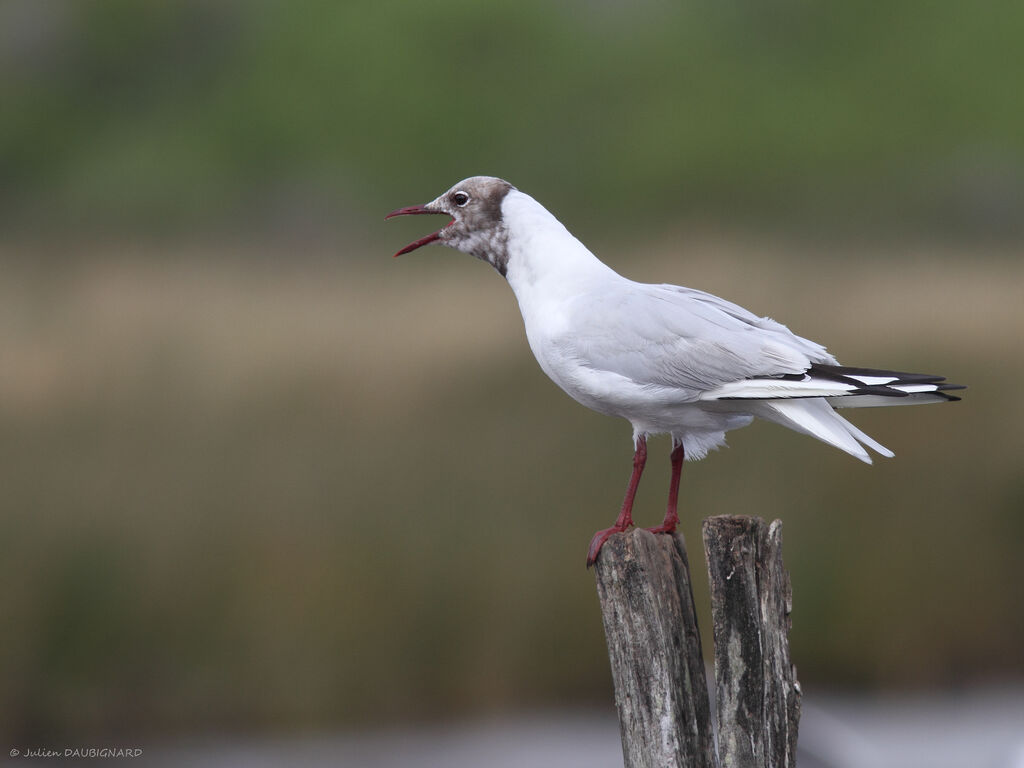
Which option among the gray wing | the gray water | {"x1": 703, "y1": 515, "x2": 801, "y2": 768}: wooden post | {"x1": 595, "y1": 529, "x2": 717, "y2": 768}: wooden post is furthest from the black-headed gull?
the gray water

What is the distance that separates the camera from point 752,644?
268cm

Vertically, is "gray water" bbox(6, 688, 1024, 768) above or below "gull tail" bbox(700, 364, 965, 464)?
below

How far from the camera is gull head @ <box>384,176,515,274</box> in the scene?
3.38 meters

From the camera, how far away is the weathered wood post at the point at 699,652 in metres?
2.68

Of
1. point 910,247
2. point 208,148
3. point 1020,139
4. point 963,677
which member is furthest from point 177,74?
point 963,677

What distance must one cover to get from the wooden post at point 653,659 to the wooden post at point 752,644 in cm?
9

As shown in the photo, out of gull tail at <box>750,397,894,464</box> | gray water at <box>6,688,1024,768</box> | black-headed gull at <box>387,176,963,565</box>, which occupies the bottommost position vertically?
gray water at <box>6,688,1024,768</box>

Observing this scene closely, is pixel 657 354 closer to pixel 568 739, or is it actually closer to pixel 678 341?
pixel 678 341

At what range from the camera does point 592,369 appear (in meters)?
3.01

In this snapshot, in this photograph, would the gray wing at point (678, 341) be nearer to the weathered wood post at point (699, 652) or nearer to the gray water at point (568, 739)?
the weathered wood post at point (699, 652)

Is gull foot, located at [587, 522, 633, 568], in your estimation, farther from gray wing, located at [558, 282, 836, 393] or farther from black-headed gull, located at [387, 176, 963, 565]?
gray wing, located at [558, 282, 836, 393]

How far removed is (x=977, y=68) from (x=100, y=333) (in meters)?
9.97

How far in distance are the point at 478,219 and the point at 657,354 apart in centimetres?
77

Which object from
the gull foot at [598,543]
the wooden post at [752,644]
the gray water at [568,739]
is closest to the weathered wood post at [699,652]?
the wooden post at [752,644]
